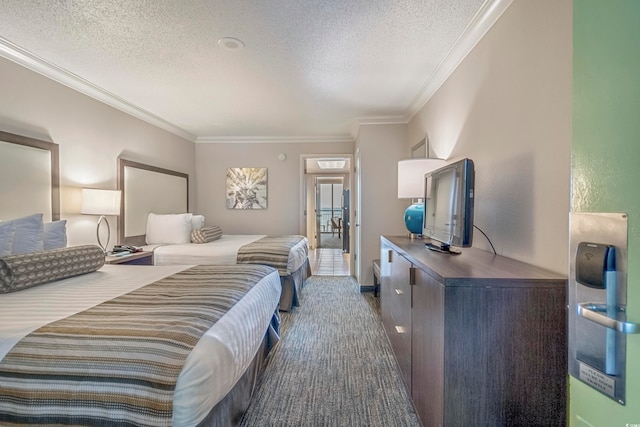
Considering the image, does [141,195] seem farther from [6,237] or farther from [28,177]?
[6,237]

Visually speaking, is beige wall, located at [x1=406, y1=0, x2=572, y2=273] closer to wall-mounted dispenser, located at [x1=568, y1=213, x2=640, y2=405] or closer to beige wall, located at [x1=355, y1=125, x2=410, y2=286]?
wall-mounted dispenser, located at [x1=568, y1=213, x2=640, y2=405]

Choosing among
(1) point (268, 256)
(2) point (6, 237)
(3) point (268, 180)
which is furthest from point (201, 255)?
(3) point (268, 180)

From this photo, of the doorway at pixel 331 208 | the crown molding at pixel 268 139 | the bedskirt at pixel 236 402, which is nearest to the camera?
the bedskirt at pixel 236 402

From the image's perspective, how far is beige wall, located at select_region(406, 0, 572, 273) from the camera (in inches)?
50.0

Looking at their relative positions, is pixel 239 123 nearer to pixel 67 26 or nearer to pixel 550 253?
pixel 67 26

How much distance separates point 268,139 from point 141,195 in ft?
7.39

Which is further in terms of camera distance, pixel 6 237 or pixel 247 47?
pixel 247 47

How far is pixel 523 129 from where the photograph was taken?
153cm

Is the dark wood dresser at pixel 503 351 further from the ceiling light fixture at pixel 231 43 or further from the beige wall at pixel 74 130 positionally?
the beige wall at pixel 74 130

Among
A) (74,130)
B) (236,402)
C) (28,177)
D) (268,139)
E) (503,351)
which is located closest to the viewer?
(503,351)

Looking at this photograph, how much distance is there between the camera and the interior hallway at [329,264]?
5214 mm

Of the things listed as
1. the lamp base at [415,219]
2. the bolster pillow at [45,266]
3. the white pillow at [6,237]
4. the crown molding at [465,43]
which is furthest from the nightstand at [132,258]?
A: the crown molding at [465,43]

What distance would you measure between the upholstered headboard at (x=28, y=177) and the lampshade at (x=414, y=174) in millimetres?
3126

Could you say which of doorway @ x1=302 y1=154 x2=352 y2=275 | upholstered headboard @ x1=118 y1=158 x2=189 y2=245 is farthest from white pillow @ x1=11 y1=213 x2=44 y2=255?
doorway @ x1=302 y1=154 x2=352 y2=275
